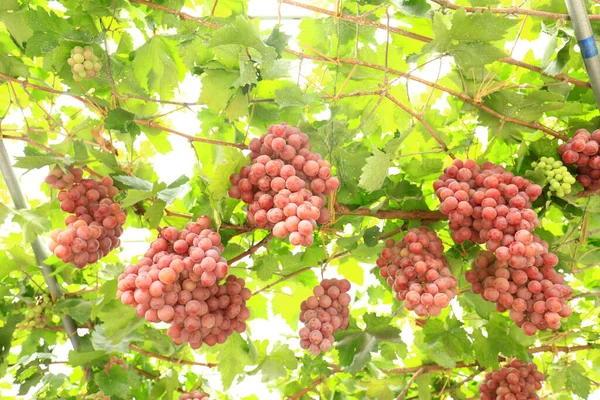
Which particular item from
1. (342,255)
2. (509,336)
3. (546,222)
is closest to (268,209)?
(342,255)

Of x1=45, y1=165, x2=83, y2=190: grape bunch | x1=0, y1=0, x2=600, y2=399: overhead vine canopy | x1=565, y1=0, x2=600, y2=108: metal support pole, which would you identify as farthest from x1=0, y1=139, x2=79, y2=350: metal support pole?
x1=565, y1=0, x2=600, y2=108: metal support pole

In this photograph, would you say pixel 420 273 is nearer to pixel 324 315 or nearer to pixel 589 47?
pixel 324 315

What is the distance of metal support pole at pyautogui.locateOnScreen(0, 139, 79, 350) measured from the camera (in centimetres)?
196

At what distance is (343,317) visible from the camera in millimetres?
1617

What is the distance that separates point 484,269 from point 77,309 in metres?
1.61

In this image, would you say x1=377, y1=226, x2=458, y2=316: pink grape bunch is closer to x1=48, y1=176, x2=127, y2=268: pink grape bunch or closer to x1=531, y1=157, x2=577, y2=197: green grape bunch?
x1=531, y1=157, x2=577, y2=197: green grape bunch

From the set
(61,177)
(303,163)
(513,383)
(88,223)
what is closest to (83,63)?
(61,177)

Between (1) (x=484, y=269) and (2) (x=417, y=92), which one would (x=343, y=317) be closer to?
(1) (x=484, y=269)

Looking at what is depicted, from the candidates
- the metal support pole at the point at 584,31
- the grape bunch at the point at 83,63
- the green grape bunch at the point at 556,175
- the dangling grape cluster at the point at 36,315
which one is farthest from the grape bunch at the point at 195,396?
the metal support pole at the point at 584,31

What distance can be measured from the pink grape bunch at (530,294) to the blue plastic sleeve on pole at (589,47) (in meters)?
0.56

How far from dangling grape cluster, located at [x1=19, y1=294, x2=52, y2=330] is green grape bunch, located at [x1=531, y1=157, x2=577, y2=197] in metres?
1.99

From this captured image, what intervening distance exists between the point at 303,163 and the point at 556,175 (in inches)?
28.0

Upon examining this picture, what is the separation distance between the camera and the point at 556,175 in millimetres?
1429

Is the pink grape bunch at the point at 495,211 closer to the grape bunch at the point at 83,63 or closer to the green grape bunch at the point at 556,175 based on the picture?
the green grape bunch at the point at 556,175
